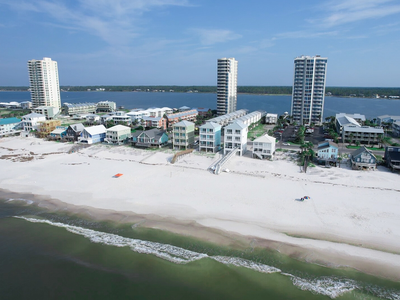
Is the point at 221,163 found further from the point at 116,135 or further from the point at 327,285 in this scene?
the point at 116,135

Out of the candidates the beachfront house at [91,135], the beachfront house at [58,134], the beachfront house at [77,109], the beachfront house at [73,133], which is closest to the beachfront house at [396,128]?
the beachfront house at [91,135]

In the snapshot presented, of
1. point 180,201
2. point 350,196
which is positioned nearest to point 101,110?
point 180,201

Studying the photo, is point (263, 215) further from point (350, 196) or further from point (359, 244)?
point (350, 196)

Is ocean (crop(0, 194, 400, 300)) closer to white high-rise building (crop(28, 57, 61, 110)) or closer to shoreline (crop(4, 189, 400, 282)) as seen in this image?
shoreline (crop(4, 189, 400, 282))

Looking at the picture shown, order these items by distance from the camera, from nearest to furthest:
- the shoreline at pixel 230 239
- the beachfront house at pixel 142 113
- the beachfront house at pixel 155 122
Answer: the shoreline at pixel 230 239, the beachfront house at pixel 155 122, the beachfront house at pixel 142 113

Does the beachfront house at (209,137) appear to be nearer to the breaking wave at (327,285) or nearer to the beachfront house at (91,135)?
the beachfront house at (91,135)

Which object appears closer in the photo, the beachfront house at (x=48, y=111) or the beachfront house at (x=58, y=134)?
the beachfront house at (x=58, y=134)
